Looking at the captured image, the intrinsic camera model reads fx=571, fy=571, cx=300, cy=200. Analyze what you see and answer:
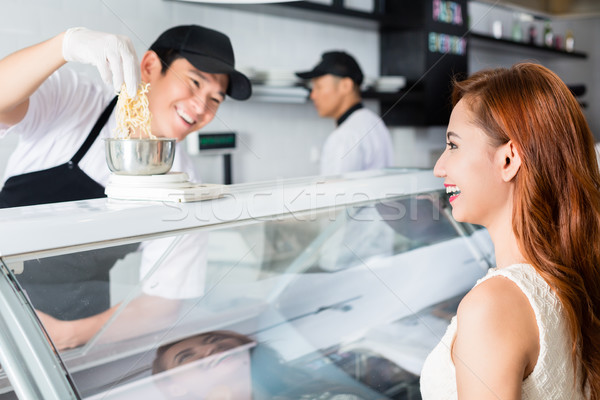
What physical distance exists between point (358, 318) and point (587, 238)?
0.67 m

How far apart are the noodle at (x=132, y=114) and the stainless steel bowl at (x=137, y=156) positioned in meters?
0.08

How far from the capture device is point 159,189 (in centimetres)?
96

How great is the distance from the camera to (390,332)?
150 centimetres

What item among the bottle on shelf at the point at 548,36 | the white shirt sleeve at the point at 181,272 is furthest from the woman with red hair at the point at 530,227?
the bottle on shelf at the point at 548,36

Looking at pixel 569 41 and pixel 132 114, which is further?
pixel 569 41

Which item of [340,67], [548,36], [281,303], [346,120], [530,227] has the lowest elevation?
[281,303]

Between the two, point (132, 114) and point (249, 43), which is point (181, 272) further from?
point (249, 43)

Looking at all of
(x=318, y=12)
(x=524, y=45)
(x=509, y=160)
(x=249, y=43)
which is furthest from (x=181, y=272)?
(x=524, y=45)

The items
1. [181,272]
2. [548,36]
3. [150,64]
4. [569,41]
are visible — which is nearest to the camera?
[181,272]

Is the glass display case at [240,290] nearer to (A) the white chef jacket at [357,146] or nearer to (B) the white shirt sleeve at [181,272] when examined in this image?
(B) the white shirt sleeve at [181,272]

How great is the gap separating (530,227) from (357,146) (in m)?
2.14

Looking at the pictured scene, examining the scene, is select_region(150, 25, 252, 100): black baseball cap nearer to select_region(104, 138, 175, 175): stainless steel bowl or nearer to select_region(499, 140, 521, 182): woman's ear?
select_region(104, 138, 175, 175): stainless steel bowl

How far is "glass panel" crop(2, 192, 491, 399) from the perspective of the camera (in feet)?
3.67

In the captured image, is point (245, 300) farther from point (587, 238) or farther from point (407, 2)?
point (407, 2)
